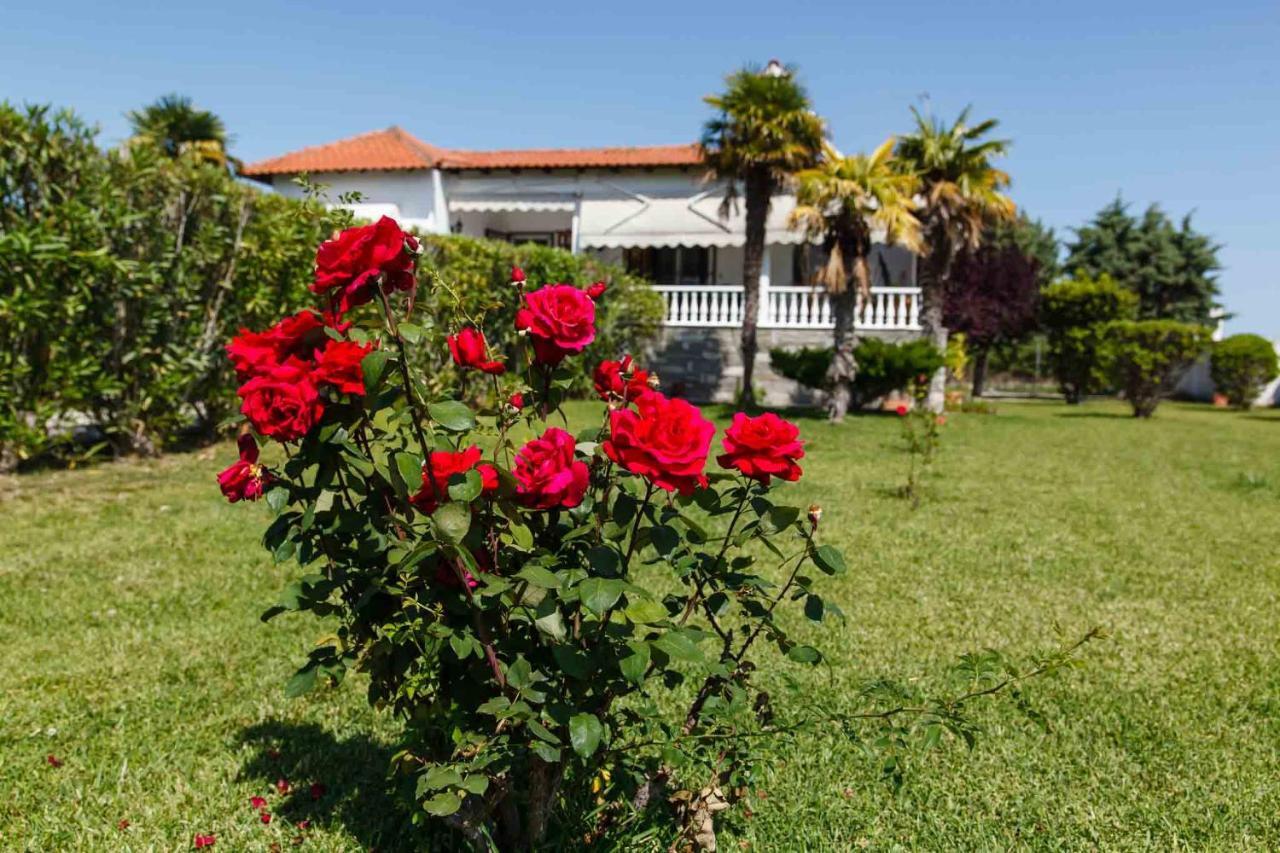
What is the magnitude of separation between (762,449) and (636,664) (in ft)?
1.69

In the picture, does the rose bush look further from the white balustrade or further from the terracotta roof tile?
the terracotta roof tile

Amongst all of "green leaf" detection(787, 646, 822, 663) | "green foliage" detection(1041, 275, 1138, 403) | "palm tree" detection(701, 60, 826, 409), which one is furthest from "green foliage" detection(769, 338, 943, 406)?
"green leaf" detection(787, 646, 822, 663)

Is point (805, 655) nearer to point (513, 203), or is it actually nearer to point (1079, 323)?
point (513, 203)

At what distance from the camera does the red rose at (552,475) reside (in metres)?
1.88

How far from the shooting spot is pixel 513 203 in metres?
23.5

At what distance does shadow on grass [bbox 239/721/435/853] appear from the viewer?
2.79 metres

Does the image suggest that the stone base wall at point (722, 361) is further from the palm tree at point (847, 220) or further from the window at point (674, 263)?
the window at point (674, 263)

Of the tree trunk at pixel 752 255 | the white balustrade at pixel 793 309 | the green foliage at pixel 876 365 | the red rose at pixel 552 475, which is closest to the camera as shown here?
the red rose at pixel 552 475

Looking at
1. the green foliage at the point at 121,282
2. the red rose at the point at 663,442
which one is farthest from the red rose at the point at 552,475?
the green foliage at the point at 121,282

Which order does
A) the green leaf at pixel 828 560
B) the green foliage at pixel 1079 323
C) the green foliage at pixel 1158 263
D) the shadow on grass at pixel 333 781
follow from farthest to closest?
the green foliage at pixel 1158 263 < the green foliage at pixel 1079 323 < the shadow on grass at pixel 333 781 < the green leaf at pixel 828 560

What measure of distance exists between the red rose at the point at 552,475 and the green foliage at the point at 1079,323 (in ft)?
96.2

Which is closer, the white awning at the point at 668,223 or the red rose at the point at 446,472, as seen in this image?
the red rose at the point at 446,472

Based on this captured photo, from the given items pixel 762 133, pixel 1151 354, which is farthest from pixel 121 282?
pixel 1151 354

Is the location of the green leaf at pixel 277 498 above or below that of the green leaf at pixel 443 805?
above
